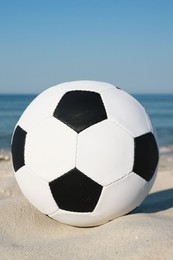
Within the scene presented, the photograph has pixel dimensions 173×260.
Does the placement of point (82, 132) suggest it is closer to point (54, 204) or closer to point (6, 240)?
point (54, 204)

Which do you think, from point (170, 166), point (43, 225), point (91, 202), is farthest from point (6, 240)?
point (170, 166)

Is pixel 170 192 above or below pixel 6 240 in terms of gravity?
below

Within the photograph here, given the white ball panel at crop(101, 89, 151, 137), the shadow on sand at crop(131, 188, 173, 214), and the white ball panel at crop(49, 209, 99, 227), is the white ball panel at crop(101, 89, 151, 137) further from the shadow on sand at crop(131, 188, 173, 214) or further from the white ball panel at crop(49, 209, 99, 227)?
the shadow on sand at crop(131, 188, 173, 214)

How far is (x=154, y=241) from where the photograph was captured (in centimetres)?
256

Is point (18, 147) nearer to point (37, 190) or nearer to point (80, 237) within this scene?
point (37, 190)

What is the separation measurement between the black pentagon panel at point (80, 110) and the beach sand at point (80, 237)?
2.43 ft

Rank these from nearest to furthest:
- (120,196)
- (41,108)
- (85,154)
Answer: (85,154) → (120,196) → (41,108)

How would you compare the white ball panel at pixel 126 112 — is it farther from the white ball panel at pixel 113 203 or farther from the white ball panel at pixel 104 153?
the white ball panel at pixel 113 203

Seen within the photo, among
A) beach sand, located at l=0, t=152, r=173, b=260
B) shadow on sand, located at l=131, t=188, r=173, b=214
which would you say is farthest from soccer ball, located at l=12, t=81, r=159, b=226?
shadow on sand, located at l=131, t=188, r=173, b=214

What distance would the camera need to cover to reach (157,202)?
4.23 m

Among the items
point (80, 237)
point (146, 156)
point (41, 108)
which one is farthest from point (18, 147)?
point (146, 156)

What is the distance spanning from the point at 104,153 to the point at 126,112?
0.37 m

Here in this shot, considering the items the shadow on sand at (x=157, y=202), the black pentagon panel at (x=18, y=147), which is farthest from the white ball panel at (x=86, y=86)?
the shadow on sand at (x=157, y=202)

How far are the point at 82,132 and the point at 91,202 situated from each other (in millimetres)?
483
